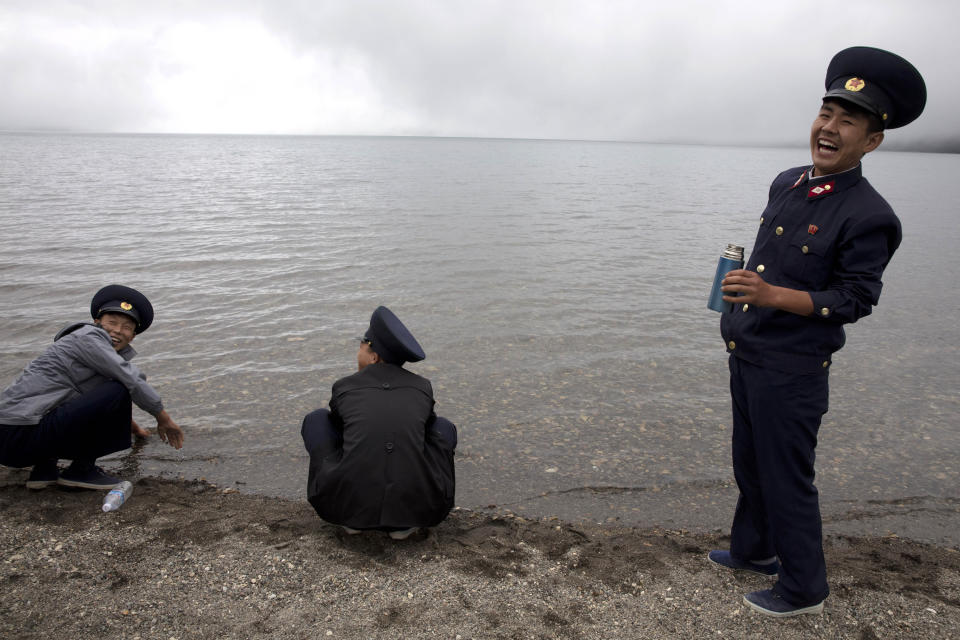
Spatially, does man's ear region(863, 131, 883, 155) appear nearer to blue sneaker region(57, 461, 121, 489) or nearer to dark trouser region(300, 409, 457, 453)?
dark trouser region(300, 409, 457, 453)

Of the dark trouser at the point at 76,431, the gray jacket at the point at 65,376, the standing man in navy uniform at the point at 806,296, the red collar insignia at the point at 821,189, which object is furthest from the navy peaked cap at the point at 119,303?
the red collar insignia at the point at 821,189

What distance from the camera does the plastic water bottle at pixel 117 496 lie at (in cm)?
475

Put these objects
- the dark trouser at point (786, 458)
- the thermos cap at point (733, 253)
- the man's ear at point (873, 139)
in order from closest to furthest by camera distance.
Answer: the man's ear at point (873, 139) → the dark trouser at point (786, 458) → the thermos cap at point (733, 253)

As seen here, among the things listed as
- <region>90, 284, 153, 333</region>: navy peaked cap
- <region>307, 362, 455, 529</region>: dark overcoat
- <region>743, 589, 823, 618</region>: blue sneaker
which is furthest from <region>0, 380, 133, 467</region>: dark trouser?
<region>743, 589, 823, 618</region>: blue sneaker

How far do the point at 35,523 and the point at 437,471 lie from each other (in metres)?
2.68

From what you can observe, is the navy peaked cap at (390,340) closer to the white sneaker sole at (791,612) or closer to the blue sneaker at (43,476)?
the white sneaker sole at (791,612)

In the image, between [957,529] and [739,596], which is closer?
[739,596]

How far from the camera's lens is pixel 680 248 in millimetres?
18688

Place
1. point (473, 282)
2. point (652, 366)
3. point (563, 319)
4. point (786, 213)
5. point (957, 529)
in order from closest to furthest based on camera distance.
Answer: point (786, 213), point (957, 529), point (652, 366), point (563, 319), point (473, 282)

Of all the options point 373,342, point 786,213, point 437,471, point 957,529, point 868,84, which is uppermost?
point 868,84

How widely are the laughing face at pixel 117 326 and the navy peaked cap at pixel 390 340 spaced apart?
209 centimetres

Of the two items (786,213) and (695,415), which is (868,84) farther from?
(695,415)

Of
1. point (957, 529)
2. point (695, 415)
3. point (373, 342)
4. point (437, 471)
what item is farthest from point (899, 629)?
point (695, 415)

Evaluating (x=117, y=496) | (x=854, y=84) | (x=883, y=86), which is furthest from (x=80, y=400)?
(x=883, y=86)
